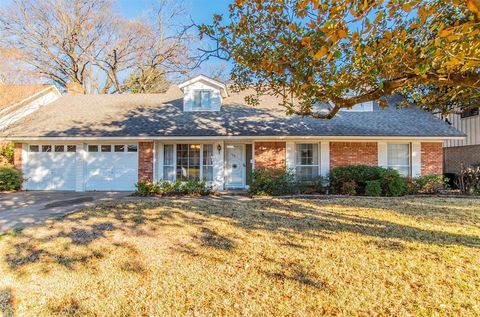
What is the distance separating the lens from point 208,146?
13.3 meters

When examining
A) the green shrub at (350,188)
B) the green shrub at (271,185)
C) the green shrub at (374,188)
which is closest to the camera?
the green shrub at (374,188)

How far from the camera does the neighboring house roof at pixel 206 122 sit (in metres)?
12.4

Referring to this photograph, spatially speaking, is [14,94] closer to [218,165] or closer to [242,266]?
[218,165]

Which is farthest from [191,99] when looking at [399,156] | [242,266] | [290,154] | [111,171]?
[242,266]

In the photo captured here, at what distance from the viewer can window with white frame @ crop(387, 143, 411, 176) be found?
1299 centimetres

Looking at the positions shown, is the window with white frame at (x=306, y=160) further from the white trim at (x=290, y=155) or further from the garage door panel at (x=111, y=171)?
the garage door panel at (x=111, y=171)

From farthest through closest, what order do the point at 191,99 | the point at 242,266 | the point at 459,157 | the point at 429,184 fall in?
the point at 459,157 → the point at 191,99 → the point at 429,184 → the point at 242,266

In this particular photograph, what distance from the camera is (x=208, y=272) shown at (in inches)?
159

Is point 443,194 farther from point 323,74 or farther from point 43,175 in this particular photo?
point 43,175

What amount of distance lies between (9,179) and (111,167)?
4.19 m

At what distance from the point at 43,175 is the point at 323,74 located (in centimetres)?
1372

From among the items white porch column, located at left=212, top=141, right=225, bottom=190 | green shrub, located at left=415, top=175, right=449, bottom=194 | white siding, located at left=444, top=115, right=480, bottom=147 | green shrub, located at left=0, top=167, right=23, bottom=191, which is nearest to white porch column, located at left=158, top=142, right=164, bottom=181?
white porch column, located at left=212, top=141, right=225, bottom=190

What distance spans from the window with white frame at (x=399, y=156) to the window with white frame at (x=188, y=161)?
8.29 m

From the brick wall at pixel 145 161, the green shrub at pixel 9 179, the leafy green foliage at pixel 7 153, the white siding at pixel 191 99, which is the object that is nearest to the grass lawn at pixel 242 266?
the brick wall at pixel 145 161
